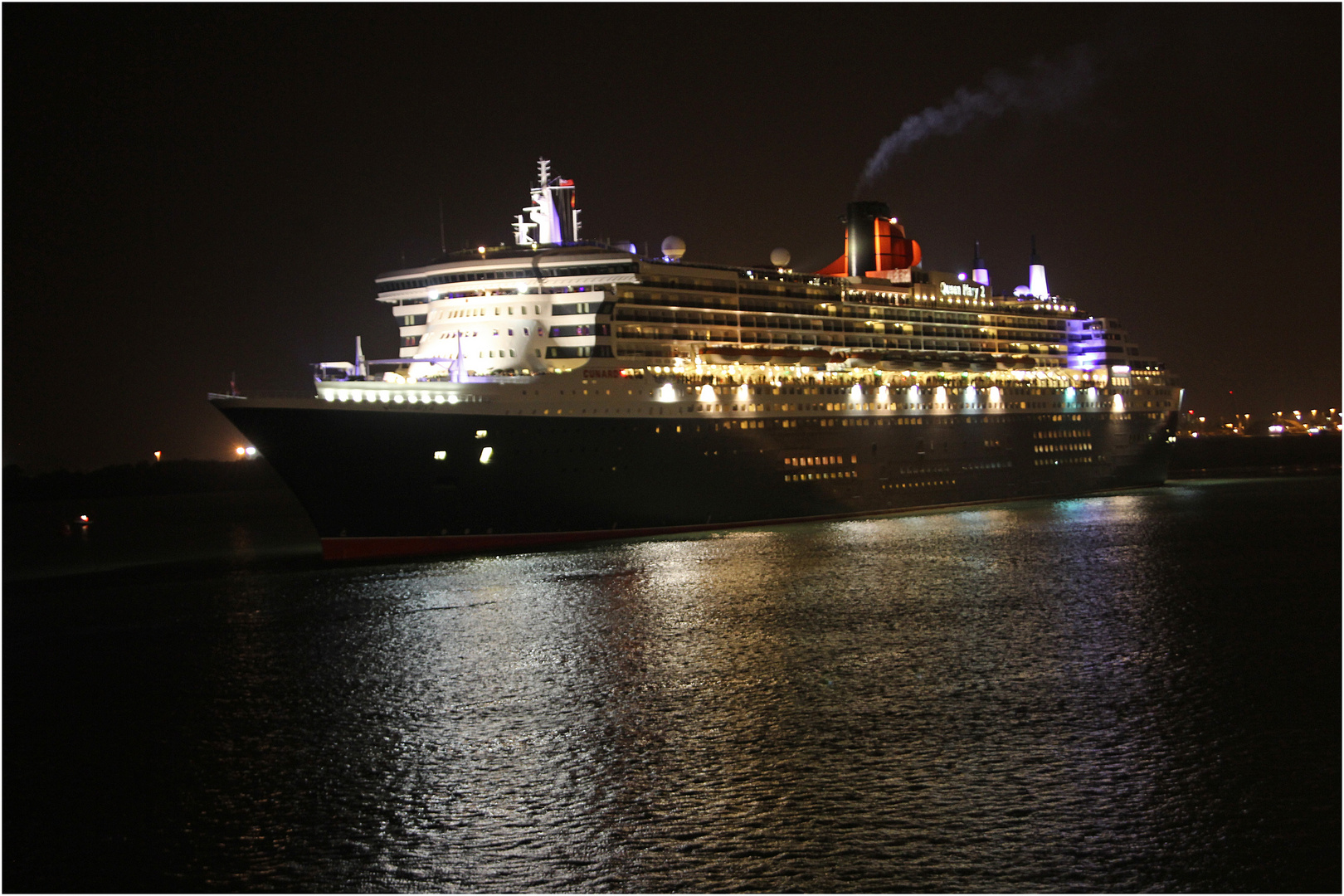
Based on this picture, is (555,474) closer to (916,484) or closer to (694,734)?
(916,484)

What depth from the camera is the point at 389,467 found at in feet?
111

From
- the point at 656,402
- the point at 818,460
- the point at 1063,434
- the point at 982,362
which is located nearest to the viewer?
the point at 656,402

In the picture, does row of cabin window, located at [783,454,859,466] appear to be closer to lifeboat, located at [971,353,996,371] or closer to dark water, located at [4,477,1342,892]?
lifeboat, located at [971,353,996,371]

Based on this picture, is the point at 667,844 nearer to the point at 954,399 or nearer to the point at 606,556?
the point at 606,556

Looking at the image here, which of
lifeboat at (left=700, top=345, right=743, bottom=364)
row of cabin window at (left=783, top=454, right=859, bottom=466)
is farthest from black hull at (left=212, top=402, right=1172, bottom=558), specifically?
lifeboat at (left=700, top=345, right=743, bottom=364)

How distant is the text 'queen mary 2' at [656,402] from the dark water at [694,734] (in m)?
5.46

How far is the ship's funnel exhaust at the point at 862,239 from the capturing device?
52281mm

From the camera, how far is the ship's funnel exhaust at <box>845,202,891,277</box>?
52281mm

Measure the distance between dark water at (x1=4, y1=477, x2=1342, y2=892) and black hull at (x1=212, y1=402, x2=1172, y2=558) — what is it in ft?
15.4

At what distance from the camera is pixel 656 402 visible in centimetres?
3825

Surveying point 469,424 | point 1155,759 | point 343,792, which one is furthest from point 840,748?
point 469,424

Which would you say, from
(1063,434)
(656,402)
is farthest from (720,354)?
(1063,434)

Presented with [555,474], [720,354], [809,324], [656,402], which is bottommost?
[555,474]

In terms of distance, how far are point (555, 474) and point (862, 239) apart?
23509 mm
